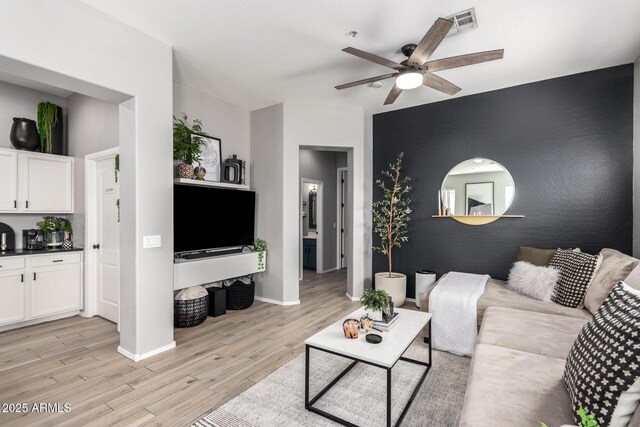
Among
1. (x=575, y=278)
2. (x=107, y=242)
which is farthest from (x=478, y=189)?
(x=107, y=242)

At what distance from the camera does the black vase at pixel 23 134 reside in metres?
3.68

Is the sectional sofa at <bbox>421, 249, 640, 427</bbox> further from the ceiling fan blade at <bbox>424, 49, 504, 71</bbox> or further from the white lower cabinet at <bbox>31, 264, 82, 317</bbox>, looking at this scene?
the white lower cabinet at <bbox>31, 264, 82, 317</bbox>

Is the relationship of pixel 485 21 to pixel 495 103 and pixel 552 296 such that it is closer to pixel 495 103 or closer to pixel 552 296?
pixel 495 103

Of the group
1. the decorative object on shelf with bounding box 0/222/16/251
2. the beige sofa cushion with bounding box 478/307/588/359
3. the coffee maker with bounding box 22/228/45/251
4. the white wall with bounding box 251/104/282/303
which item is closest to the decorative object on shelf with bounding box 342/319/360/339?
the beige sofa cushion with bounding box 478/307/588/359

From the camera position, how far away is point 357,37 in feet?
9.11

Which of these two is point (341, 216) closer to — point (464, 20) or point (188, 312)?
point (188, 312)

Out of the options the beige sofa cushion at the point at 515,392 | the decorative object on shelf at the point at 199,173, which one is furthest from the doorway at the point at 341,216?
the beige sofa cushion at the point at 515,392

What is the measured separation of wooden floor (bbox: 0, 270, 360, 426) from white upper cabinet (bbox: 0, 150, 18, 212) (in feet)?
4.69

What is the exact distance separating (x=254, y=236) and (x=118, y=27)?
2.91 metres

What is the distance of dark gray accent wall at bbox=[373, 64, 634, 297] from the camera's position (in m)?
3.36

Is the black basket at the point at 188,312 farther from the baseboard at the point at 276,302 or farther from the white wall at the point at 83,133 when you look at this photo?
the white wall at the point at 83,133

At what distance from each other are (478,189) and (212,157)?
11.6 feet

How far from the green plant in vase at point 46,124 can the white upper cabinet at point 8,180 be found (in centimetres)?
41

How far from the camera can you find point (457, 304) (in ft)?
9.59
